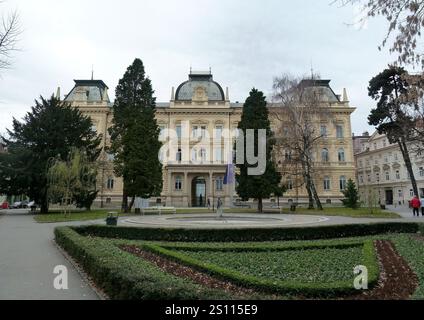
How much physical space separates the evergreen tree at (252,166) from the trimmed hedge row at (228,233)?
785 inches

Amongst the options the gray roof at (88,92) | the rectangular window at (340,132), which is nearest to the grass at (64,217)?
the gray roof at (88,92)

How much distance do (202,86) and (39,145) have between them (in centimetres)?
3132

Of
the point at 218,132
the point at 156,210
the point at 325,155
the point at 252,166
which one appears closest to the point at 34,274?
the point at 156,210

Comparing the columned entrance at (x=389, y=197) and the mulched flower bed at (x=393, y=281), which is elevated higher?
the columned entrance at (x=389, y=197)

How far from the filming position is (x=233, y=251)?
12562 millimetres

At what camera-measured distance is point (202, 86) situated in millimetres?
59875

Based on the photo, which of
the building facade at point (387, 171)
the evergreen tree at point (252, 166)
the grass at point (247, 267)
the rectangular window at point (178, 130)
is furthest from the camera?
the building facade at point (387, 171)

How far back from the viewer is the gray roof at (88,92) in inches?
2416

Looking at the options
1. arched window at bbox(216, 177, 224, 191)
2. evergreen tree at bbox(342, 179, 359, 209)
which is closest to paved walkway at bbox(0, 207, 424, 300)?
evergreen tree at bbox(342, 179, 359, 209)

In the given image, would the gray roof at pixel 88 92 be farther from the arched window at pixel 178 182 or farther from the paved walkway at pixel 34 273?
the paved walkway at pixel 34 273

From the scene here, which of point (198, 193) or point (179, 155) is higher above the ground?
point (179, 155)

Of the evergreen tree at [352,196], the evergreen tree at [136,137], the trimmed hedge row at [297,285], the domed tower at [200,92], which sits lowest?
the trimmed hedge row at [297,285]

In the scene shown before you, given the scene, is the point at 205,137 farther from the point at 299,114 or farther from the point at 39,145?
the point at 39,145
